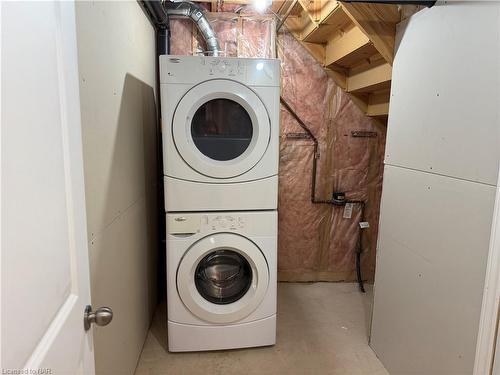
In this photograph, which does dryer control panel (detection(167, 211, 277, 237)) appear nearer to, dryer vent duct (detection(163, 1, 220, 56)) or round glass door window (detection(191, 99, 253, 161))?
round glass door window (detection(191, 99, 253, 161))

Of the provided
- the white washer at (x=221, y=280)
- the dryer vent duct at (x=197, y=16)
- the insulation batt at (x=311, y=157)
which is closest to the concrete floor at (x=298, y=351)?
the white washer at (x=221, y=280)

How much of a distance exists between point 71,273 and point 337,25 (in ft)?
7.19

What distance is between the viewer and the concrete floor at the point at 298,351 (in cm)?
195

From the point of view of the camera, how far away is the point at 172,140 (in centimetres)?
186

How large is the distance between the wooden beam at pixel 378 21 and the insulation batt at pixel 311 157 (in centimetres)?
94

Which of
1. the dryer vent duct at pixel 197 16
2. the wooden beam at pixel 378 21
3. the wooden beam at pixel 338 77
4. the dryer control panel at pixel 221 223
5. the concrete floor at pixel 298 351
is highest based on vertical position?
the dryer vent duct at pixel 197 16

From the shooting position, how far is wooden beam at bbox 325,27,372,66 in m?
2.09

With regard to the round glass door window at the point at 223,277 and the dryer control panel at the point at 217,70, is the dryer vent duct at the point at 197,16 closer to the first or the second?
A: the dryer control panel at the point at 217,70

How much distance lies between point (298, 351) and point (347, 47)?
196 cm

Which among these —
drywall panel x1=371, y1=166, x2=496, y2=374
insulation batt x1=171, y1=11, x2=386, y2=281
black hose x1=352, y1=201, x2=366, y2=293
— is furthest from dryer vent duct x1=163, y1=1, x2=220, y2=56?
black hose x1=352, y1=201, x2=366, y2=293

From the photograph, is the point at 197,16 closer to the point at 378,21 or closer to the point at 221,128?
the point at 221,128

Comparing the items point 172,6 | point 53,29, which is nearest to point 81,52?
point 53,29

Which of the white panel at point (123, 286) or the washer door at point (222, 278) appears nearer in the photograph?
the white panel at point (123, 286)

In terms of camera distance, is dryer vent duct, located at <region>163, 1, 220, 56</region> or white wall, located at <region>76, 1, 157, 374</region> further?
dryer vent duct, located at <region>163, 1, 220, 56</region>
